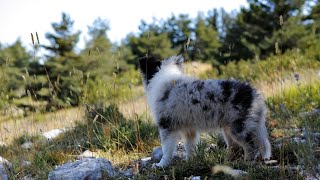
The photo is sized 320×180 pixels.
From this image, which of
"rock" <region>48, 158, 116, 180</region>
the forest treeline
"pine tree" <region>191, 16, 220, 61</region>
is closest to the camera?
"rock" <region>48, 158, 116, 180</region>

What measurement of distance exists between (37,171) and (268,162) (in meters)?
2.93

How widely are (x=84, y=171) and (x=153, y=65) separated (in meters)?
2.12

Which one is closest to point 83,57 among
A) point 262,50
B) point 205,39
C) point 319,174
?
point 205,39

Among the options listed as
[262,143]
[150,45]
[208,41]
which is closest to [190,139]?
[262,143]

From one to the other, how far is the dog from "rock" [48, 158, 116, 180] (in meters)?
0.70

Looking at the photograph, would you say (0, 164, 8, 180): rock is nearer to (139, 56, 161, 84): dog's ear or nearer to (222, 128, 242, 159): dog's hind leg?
(139, 56, 161, 84): dog's ear

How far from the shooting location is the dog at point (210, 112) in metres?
4.22

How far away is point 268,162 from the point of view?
392 cm

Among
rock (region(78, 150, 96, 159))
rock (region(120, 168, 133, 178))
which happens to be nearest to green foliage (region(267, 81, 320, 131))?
rock (region(120, 168, 133, 178))

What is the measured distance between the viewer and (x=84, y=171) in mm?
3832

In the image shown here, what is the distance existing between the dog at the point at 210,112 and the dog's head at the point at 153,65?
41cm

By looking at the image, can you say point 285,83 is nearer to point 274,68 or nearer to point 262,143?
point 274,68

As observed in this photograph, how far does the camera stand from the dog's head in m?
5.33

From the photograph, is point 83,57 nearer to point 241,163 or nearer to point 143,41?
point 143,41
